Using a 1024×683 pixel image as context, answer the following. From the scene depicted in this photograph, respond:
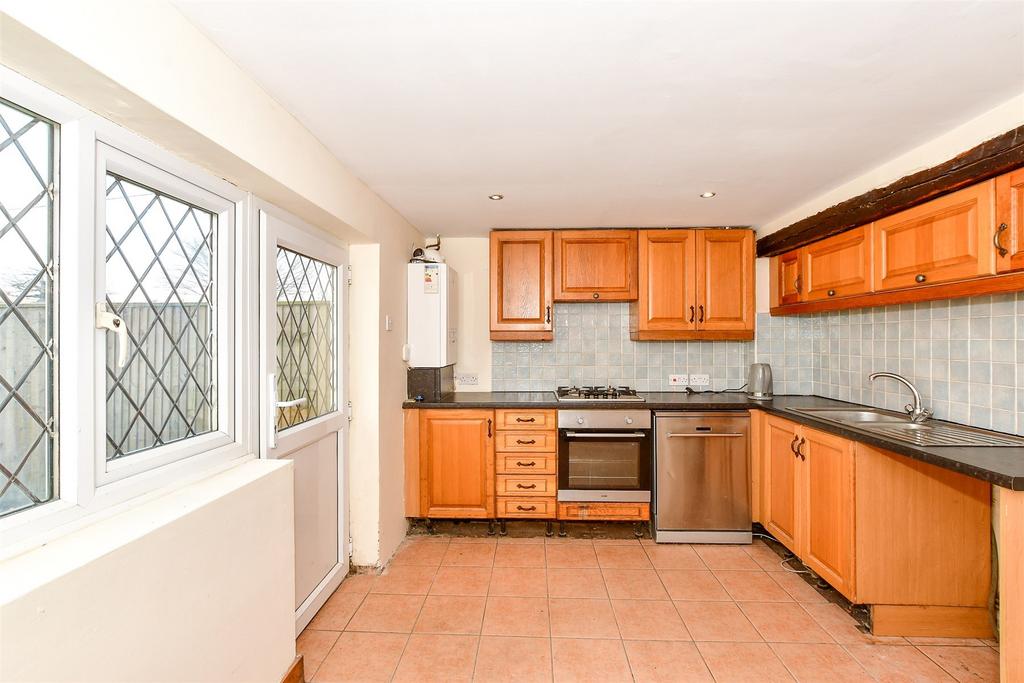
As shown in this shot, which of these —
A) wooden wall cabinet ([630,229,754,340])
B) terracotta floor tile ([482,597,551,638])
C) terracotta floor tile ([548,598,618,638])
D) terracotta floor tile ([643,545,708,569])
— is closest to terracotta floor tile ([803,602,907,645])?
terracotta floor tile ([643,545,708,569])

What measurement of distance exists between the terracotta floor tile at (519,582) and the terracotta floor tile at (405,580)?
366 millimetres

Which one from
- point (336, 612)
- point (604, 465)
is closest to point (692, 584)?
point (604, 465)

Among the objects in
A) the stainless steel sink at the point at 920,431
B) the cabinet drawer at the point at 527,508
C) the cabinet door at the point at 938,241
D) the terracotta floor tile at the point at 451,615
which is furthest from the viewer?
the cabinet drawer at the point at 527,508

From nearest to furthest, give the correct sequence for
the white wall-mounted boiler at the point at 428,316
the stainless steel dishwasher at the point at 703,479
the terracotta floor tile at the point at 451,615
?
1. the terracotta floor tile at the point at 451,615
2. the stainless steel dishwasher at the point at 703,479
3. the white wall-mounted boiler at the point at 428,316

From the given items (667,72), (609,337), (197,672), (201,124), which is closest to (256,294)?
(201,124)

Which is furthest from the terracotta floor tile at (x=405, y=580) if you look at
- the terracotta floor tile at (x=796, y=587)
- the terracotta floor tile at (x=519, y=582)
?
the terracotta floor tile at (x=796, y=587)

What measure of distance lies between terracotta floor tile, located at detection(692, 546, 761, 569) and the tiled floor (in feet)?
0.04

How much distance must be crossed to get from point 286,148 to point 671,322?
9.06 feet

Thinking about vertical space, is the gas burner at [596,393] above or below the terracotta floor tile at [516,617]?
above

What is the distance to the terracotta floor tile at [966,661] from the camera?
1.90 metres

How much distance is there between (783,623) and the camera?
2270mm

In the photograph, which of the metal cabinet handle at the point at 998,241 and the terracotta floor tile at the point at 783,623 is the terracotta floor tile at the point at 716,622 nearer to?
the terracotta floor tile at the point at 783,623

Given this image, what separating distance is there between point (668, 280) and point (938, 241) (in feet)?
5.35

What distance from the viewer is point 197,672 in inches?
51.3
